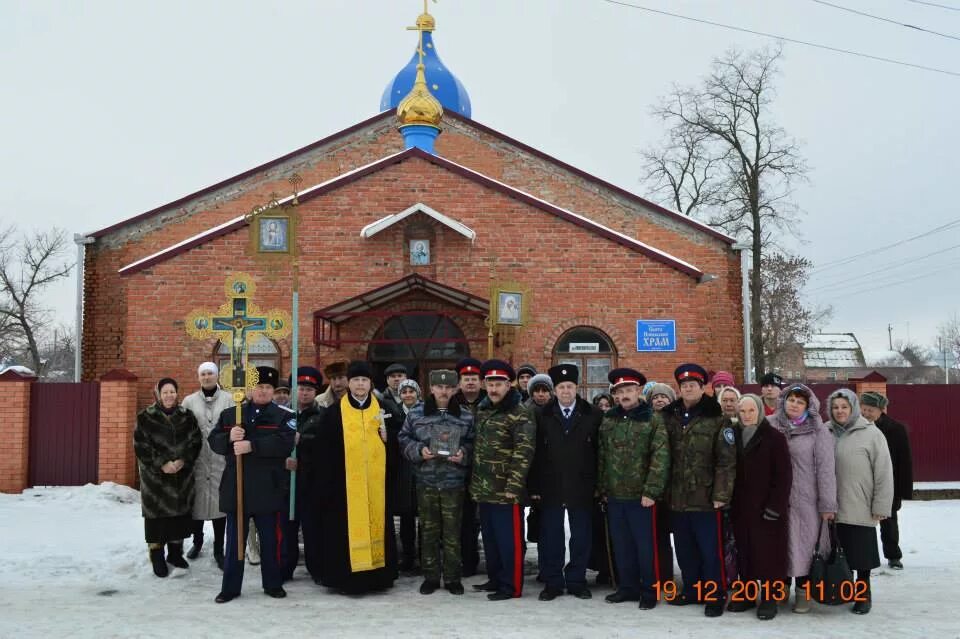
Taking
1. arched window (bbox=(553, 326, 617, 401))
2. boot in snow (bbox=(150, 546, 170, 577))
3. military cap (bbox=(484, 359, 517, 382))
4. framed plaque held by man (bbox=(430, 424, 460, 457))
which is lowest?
boot in snow (bbox=(150, 546, 170, 577))

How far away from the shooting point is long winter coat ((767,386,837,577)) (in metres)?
5.71

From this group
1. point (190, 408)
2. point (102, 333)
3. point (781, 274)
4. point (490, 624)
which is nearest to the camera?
point (490, 624)

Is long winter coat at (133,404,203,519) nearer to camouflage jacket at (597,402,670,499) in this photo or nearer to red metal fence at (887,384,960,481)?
camouflage jacket at (597,402,670,499)

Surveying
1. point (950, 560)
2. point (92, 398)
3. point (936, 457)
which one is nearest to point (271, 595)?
point (950, 560)

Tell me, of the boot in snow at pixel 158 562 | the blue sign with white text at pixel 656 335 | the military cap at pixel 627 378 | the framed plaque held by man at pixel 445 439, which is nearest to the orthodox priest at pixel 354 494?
the framed plaque held by man at pixel 445 439

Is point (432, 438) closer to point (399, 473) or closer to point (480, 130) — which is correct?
point (399, 473)

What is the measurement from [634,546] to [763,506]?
1042 millimetres

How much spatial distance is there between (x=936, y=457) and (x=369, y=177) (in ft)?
33.8

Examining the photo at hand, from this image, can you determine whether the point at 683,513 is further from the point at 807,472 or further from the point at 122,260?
the point at 122,260

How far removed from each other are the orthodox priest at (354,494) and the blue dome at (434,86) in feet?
50.5

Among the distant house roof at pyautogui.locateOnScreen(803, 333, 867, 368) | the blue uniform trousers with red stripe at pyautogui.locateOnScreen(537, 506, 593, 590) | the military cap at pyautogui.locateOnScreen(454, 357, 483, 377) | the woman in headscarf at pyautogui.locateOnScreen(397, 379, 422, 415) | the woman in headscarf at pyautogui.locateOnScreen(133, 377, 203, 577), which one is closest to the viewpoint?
the blue uniform trousers with red stripe at pyautogui.locateOnScreen(537, 506, 593, 590)

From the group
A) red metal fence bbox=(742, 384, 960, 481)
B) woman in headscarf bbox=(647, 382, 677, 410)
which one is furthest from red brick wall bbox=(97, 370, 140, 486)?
red metal fence bbox=(742, 384, 960, 481)

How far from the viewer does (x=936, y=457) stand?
13.3m

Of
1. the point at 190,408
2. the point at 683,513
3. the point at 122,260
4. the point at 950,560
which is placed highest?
the point at 122,260
